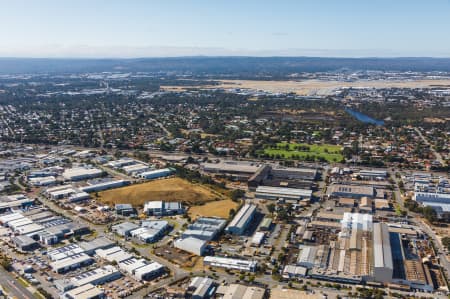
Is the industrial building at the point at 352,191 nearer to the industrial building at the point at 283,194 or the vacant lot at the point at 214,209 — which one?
the industrial building at the point at 283,194

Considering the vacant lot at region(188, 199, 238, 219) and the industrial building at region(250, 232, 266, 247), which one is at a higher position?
the industrial building at region(250, 232, 266, 247)

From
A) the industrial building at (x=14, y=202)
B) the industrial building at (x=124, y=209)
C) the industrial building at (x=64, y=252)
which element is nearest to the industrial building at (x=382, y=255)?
the industrial building at (x=64, y=252)

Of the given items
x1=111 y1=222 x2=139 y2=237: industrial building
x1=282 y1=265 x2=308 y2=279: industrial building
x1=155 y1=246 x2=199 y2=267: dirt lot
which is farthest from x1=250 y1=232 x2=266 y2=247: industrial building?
x1=111 y1=222 x2=139 y2=237: industrial building

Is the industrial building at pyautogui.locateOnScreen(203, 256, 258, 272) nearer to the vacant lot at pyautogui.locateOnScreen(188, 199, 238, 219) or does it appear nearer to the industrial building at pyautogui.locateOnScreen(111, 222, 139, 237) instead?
the industrial building at pyautogui.locateOnScreen(111, 222, 139, 237)

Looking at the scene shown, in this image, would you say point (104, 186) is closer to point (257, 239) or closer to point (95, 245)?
point (95, 245)

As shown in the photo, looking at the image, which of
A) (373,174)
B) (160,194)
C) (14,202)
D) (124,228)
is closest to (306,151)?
(373,174)

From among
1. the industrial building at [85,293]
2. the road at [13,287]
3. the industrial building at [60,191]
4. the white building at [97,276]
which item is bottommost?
the road at [13,287]

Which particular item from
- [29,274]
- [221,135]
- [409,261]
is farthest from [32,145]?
[409,261]
